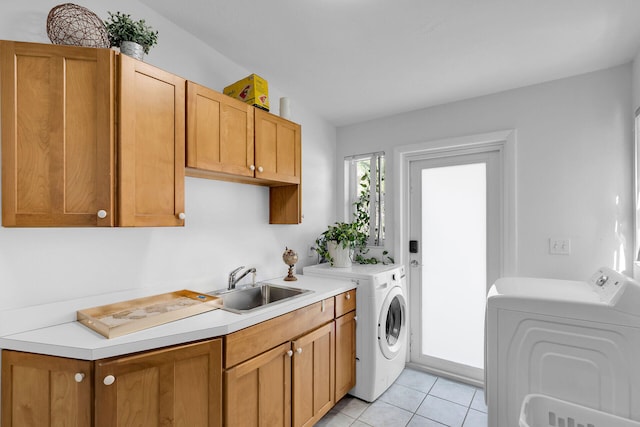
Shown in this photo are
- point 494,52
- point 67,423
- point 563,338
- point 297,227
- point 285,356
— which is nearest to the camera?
point 67,423

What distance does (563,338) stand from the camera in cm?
155

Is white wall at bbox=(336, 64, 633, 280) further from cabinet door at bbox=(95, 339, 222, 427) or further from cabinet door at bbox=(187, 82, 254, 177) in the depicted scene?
cabinet door at bbox=(95, 339, 222, 427)

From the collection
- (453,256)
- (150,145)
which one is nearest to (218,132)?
(150,145)

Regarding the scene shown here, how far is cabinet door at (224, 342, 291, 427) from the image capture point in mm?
1377

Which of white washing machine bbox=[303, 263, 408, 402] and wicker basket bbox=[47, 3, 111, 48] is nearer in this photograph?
wicker basket bbox=[47, 3, 111, 48]

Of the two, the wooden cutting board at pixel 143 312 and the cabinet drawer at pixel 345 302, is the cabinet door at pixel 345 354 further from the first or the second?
the wooden cutting board at pixel 143 312

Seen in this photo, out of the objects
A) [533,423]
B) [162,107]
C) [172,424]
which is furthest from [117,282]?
[533,423]

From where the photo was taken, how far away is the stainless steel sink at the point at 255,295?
194 cm

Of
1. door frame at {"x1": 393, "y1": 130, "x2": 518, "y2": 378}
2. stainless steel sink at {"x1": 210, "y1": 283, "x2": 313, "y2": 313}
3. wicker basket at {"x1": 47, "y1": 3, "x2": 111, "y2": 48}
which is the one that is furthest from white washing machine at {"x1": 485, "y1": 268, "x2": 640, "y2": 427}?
wicker basket at {"x1": 47, "y1": 3, "x2": 111, "y2": 48}

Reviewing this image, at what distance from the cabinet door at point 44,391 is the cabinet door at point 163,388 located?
64 millimetres

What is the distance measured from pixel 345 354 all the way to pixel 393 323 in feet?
2.20

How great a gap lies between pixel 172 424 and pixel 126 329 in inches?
17.1

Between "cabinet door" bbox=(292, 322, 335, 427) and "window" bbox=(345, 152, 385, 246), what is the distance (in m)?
1.29

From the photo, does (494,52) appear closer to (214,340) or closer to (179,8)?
(179,8)
